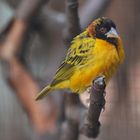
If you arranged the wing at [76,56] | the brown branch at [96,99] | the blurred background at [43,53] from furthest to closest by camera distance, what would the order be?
the blurred background at [43,53] < the wing at [76,56] < the brown branch at [96,99]

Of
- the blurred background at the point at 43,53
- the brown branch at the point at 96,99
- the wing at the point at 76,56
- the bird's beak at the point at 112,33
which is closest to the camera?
the brown branch at the point at 96,99

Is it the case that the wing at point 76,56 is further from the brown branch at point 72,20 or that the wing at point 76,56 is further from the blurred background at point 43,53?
the blurred background at point 43,53

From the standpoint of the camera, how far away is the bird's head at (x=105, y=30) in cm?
209

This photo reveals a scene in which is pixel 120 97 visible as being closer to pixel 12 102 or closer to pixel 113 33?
pixel 12 102

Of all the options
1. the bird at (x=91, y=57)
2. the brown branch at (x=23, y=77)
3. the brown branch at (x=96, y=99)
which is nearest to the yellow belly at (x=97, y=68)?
the bird at (x=91, y=57)

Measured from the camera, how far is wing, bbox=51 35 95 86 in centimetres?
223

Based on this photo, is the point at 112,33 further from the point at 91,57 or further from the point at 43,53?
the point at 43,53

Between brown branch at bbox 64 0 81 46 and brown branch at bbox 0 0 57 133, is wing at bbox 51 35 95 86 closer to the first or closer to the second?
brown branch at bbox 64 0 81 46

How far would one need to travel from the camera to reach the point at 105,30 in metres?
2.13

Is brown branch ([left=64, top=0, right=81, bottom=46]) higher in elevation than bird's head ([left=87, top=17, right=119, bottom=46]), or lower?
higher

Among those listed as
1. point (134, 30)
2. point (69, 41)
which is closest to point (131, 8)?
point (134, 30)

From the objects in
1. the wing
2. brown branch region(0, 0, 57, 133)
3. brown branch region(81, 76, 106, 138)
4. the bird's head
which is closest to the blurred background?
Result: brown branch region(0, 0, 57, 133)

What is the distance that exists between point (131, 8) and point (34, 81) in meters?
0.85

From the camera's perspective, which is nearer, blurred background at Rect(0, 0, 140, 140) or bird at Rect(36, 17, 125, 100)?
bird at Rect(36, 17, 125, 100)
